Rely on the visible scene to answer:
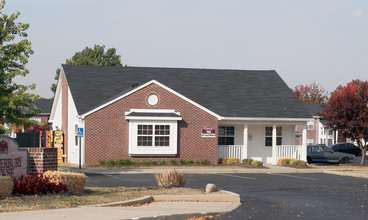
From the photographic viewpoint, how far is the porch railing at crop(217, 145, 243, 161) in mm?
37781

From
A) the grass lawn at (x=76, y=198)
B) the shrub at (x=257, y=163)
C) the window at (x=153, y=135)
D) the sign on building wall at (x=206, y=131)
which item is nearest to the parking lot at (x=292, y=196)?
the grass lawn at (x=76, y=198)

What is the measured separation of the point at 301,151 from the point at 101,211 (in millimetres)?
27659

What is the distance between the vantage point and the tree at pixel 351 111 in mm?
37406

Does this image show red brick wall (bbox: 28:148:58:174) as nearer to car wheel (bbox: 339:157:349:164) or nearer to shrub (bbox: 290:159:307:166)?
shrub (bbox: 290:159:307:166)

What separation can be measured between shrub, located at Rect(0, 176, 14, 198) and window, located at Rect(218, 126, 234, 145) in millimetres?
24164

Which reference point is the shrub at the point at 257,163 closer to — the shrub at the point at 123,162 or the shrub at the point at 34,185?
the shrub at the point at 123,162

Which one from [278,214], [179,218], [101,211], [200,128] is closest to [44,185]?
[101,211]

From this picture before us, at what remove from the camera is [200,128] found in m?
36.3

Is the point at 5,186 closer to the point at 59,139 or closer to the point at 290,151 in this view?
the point at 59,139

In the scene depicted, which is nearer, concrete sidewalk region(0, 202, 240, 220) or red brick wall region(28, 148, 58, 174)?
concrete sidewalk region(0, 202, 240, 220)

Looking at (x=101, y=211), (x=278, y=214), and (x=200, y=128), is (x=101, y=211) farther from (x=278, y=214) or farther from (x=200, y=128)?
(x=200, y=128)

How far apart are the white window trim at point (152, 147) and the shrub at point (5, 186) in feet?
63.8

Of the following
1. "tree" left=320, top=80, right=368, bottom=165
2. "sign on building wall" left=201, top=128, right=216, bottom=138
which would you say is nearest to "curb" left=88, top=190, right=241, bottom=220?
"sign on building wall" left=201, top=128, right=216, bottom=138

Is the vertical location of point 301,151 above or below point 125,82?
below
